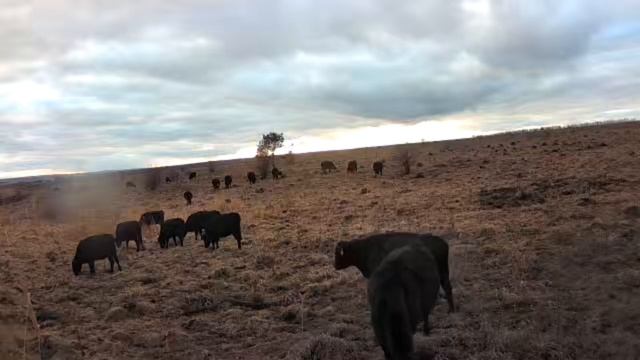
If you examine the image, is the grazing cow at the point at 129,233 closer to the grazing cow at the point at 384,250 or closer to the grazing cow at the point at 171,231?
the grazing cow at the point at 171,231

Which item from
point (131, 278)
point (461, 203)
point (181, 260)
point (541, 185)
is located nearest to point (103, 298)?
point (131, 278)

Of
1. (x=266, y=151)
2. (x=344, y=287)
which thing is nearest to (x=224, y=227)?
(x=344, y=287)

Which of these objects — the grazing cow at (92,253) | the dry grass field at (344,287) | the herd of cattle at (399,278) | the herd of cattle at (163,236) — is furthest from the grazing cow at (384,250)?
the grazing cow at (92,253)

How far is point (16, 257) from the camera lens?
23.9 metres

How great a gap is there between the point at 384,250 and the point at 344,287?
7.88ft

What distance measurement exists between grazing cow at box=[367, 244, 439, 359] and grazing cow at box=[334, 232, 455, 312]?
149 centimetres

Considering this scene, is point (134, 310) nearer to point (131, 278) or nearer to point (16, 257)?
point (131, 278)

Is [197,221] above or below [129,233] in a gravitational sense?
above

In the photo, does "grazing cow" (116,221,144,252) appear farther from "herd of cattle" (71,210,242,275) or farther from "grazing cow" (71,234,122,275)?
"grazing cow" (71,234,122,275)

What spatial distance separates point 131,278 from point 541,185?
19.0 metres

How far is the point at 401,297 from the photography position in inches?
316

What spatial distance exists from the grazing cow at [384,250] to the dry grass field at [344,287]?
716 mm

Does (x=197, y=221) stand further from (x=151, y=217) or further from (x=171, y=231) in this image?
(x=151, y=217)

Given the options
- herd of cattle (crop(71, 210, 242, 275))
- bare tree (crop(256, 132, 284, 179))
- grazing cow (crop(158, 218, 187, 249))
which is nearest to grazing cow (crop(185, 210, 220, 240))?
herd of cattle (crop(71, 210, 242, 275))
